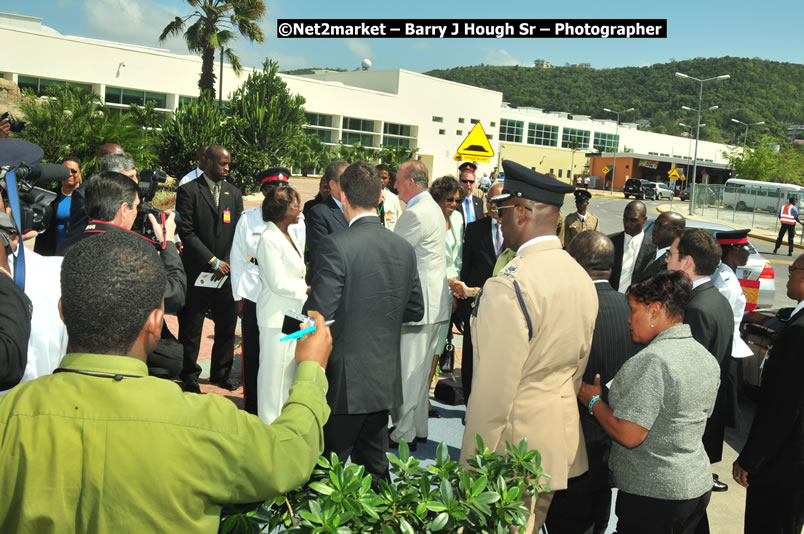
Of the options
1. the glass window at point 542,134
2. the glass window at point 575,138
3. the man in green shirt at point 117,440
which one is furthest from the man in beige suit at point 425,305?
the glass window at point 575,138

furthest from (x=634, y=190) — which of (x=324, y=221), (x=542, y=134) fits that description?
(x=324, y=221)

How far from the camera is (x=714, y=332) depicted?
3771 millimetres

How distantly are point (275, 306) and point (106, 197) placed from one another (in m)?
1.77

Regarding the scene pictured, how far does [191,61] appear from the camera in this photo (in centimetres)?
4938

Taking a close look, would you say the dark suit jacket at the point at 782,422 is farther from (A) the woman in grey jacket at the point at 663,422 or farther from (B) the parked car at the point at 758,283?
(B) the parked car at the point at 758,283

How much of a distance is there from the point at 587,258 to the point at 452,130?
233ft

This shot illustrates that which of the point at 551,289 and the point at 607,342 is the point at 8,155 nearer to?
the point at 551,289

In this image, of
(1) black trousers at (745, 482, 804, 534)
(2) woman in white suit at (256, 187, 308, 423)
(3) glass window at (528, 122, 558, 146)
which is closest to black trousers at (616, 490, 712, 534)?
(1) black trousers at (745, 482, 804, 534)

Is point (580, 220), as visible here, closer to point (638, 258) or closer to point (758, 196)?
point (638, 258)

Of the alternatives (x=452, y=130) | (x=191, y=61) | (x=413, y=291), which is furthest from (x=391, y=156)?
(x=413, y=291)

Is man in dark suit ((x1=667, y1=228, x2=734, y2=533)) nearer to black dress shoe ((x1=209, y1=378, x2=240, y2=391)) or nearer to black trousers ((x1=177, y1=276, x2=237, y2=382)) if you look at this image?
black trousers ((x1=177, y1=276, x2=237, y2=382))

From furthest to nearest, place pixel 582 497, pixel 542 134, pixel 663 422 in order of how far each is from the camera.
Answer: pixel 542 134
pixel 582 497
pixel 663 422

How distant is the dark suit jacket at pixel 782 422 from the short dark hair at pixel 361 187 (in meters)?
2.39

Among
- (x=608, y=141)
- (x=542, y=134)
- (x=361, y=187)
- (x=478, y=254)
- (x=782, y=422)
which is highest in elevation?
(x=608, y=141)
